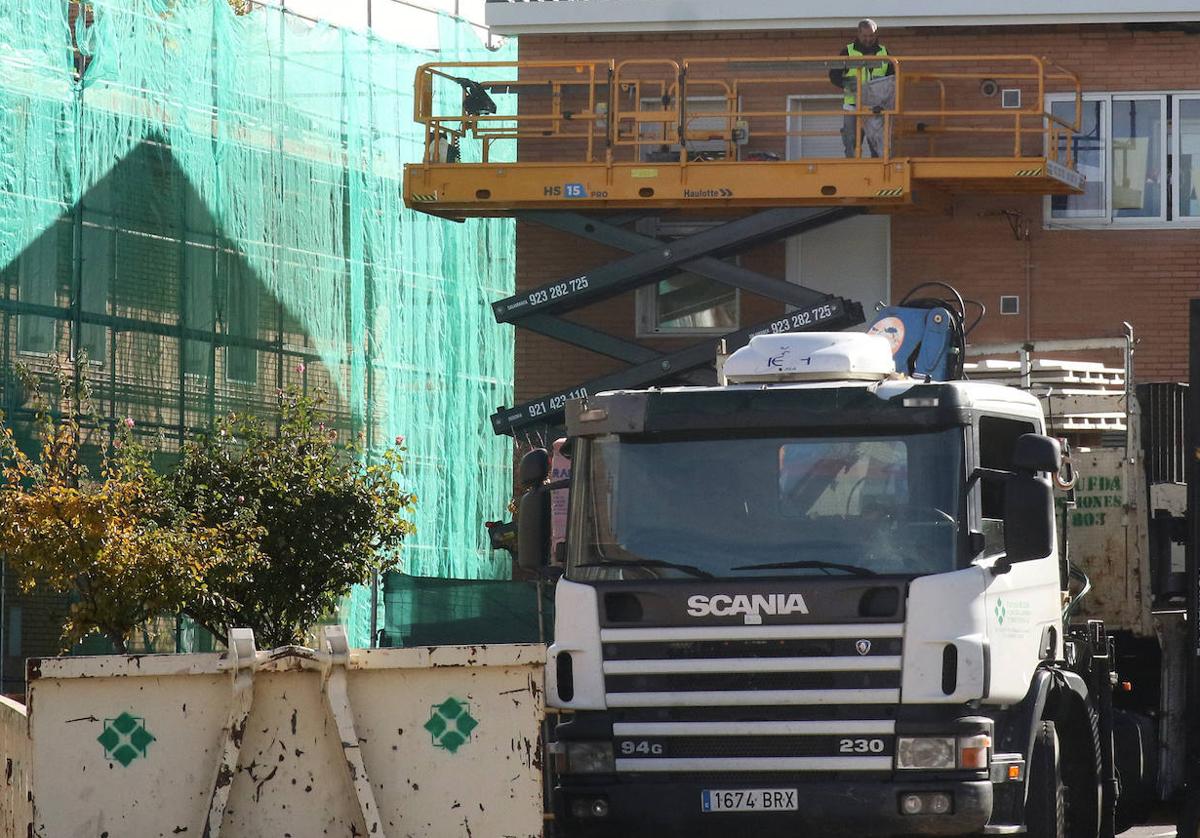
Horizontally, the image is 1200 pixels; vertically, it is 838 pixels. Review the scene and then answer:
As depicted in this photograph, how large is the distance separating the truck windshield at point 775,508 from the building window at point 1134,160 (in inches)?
590

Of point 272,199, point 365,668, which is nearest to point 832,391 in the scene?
point 365,668

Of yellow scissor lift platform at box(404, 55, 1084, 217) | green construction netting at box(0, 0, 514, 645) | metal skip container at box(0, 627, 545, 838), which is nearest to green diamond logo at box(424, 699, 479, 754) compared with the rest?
metal skip container at box(0, 627, 545, 838)

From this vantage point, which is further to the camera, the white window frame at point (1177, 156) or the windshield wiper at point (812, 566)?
the white window frame at point (1177, 156)

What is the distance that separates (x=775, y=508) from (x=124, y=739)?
10.5ft

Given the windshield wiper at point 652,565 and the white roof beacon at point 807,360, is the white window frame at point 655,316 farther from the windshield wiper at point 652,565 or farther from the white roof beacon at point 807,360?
the windshield wiper at point 652,565

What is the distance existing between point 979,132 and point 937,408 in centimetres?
1361

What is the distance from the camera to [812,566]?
9.45 m

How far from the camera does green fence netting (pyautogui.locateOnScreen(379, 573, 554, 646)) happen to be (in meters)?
20.1

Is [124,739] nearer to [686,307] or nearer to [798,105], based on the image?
[686,307]

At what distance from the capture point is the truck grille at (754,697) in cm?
935

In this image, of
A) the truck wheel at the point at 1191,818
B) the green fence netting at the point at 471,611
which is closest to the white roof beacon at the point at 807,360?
the truck wheel at the point at 1191,818

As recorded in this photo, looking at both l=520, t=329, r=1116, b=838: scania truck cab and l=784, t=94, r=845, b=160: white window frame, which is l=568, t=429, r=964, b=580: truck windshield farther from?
l=784, t=94, r=845, b=160: white window frame

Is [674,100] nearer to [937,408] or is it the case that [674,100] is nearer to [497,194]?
[497,194]

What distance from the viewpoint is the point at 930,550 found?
9.40m
